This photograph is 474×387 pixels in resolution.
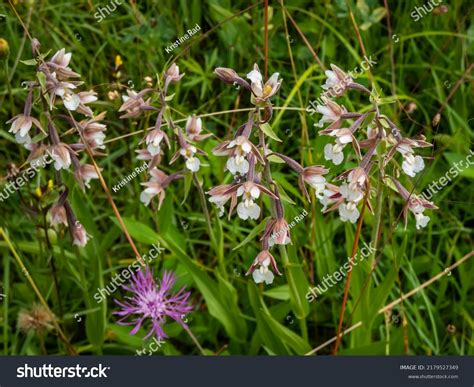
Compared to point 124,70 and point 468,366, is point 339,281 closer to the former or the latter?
point 468,366

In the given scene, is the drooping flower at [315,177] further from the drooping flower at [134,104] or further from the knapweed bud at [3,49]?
the knapweed bud at [3,49]

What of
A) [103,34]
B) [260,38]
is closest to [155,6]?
[103,34]

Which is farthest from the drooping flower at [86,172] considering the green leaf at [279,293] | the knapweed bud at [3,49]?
the green leaf at [279,293]

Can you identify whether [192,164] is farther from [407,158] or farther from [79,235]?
[407,158]

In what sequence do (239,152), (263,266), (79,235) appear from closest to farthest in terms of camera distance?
(239,152) → (263,266) → (79,235)

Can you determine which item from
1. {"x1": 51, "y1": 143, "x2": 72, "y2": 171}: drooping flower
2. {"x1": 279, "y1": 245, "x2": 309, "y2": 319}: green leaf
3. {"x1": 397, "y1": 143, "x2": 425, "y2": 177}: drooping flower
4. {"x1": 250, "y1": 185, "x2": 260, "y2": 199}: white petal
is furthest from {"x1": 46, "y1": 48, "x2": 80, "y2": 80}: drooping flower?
{"x1": 397, "y1": 143, "x2": 425, "y2": 177}: drooping flower

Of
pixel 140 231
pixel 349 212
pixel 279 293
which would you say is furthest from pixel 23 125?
pixel 279 293
